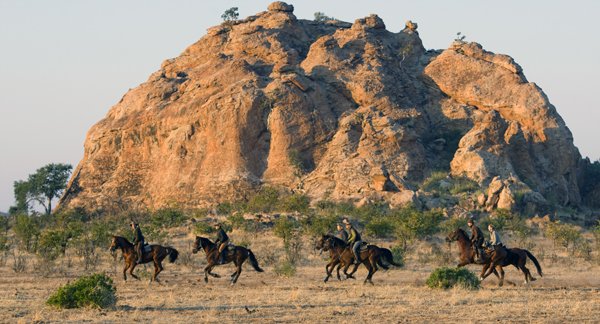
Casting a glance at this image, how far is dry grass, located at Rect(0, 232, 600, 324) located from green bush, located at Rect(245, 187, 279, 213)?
15.8 meters

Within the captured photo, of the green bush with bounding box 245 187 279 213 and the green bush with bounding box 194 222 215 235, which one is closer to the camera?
the green bush with bounding box 194 222 215 235

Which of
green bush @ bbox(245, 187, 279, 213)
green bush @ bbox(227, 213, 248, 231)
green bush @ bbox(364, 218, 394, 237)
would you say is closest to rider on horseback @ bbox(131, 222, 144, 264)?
green bush @ bbox(227, 213, 248, 231)

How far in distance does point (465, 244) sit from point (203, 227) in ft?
58.4

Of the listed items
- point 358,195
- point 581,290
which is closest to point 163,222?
point 358,195

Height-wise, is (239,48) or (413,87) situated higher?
(239,48)

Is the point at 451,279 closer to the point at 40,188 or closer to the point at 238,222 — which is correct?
the point at 238,222

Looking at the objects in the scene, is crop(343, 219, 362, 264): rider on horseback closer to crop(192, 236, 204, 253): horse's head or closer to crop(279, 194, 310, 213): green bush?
crop(192, 236, 204, 253): horse's head

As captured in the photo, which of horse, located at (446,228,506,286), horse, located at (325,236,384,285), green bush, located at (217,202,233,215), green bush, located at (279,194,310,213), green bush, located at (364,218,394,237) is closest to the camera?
horse, located at (446,228,506,286)

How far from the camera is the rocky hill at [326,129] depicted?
4284 cm

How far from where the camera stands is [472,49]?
51.0 meters

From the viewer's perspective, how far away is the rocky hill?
42.8 meters

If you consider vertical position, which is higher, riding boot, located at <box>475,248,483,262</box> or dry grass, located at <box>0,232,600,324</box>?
riding boot, located at <box>475,248,483,262</box>

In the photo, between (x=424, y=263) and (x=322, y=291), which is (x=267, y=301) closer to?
(x=322, y=291)

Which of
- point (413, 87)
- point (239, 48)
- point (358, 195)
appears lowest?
point (358, 195)
